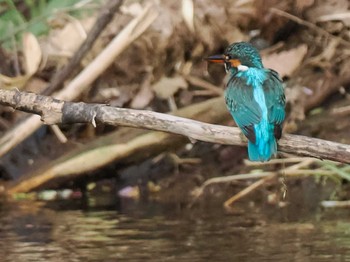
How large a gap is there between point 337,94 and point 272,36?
0.73 metres

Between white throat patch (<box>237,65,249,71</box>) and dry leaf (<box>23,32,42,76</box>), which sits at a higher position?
dry leaf (<box>23,32,42,76</box>)

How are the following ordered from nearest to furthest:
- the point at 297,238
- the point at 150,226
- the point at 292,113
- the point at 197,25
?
1. the point at 297,238
2. the point at 150,226
3. the point at 292,113
4. the point at 197,25

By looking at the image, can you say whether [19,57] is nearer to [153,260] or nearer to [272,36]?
[272,36]

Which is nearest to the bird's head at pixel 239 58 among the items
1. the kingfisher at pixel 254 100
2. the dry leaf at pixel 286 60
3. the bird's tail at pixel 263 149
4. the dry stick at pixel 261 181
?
the kingfisher at pixel 254 100

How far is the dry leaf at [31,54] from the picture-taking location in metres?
7.16

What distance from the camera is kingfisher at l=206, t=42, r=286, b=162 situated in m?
4.05

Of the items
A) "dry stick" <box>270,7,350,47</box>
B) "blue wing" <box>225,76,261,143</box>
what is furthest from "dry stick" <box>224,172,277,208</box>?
"dry stick" <box>270,7,350,47</box>

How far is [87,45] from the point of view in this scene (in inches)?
256

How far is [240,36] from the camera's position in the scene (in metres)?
7.40

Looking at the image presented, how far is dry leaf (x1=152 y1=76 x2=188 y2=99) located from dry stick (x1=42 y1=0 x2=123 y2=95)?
0.74m

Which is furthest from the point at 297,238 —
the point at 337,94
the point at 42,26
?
the point at 42,26

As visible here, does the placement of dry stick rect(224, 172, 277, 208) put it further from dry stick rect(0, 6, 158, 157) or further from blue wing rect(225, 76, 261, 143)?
blue wing rect(225, 76, 261, 143)

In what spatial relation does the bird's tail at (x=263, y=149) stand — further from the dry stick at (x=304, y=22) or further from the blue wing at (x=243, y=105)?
the dry stick at (x=304, y=22)

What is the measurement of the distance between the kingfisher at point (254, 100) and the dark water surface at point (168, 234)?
654 millimetres
